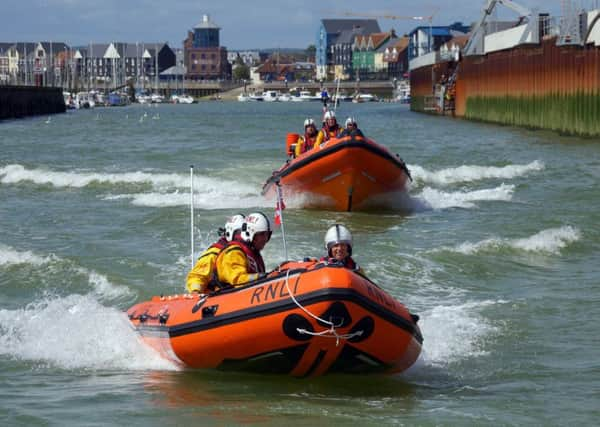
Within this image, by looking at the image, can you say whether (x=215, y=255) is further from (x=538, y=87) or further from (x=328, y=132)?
(x=538, y=87)

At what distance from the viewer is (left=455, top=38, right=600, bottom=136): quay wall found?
38.6 meters

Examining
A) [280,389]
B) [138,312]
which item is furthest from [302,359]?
[138,312]

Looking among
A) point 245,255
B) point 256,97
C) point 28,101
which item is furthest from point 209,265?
point 256,97

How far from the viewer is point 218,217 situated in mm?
20547

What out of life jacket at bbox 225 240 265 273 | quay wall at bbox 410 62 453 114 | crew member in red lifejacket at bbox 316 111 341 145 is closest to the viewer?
life jacket at bbox 225 240 265 273

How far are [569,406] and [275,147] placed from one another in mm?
33014

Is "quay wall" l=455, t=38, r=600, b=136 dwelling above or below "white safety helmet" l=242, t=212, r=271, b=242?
above

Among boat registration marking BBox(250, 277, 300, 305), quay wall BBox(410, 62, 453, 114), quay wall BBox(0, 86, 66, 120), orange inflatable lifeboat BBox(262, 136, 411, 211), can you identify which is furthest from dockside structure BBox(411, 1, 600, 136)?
boat registration marking BBox(250, 277, 300, 305)

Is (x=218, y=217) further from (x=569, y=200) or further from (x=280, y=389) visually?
(x=280, y=389)

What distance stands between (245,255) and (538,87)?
129 feet

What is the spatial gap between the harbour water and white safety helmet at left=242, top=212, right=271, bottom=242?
113 centimetres

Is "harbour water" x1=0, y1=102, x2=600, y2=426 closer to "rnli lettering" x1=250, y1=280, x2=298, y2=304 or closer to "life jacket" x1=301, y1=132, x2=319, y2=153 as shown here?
"rnli lettering" x1=250, y1=280, x2=298, y2=304

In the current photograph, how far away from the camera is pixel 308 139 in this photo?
2089 centimetres

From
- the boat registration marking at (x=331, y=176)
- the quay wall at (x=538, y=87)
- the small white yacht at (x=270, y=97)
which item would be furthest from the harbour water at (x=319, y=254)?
the small white yacht at (x=270, y=97)
